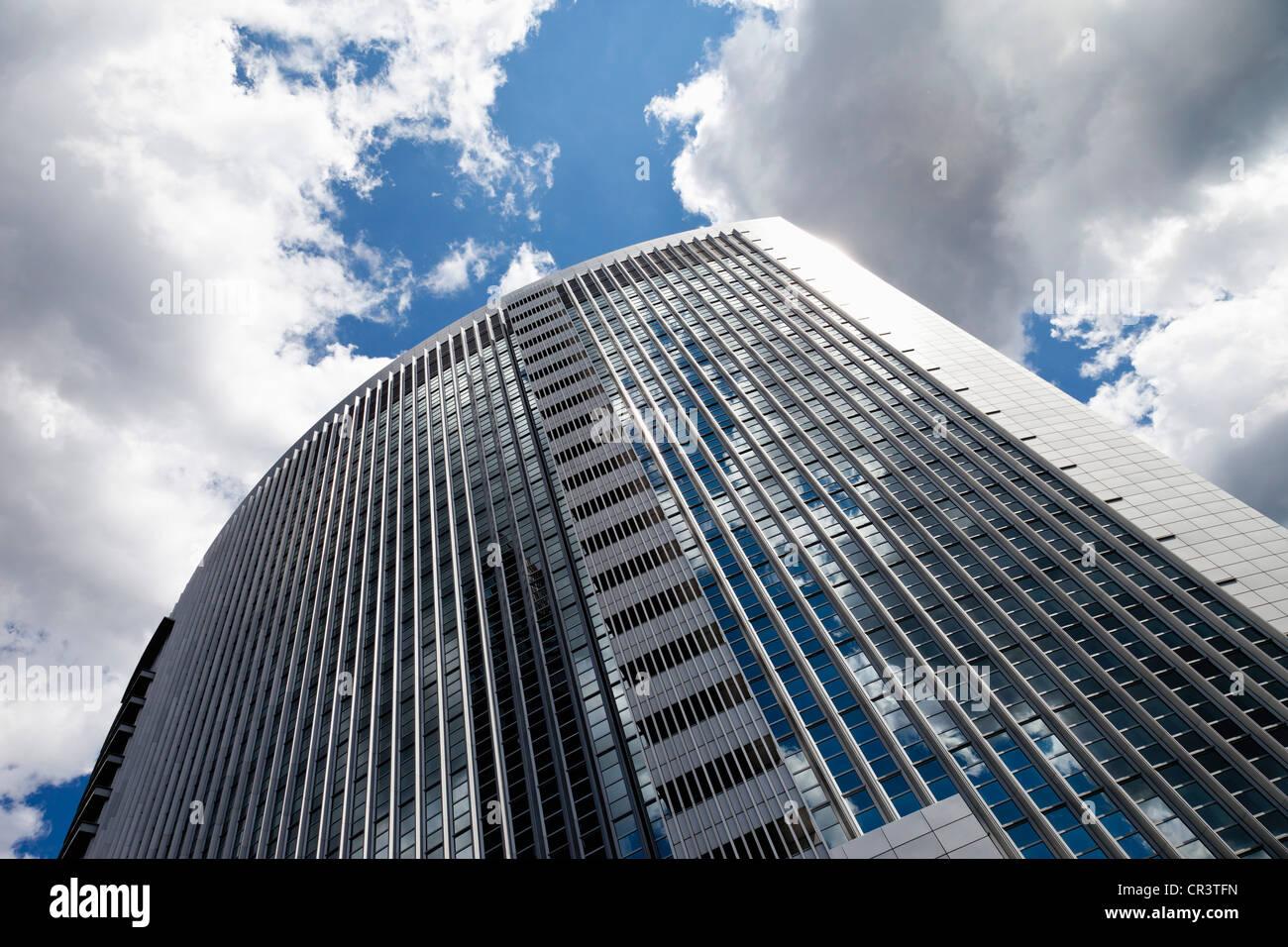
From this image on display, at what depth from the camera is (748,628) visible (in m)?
40.2

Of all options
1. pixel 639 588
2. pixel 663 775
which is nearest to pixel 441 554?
pixel 639 588

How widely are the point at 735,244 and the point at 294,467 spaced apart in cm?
7249

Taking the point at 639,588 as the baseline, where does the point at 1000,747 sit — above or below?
below

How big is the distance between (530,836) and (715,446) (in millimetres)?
31908

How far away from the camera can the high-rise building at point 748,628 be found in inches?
1181

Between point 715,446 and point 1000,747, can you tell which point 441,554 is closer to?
point 715,446

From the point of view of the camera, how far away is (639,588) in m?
46.0

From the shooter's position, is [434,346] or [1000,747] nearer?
[1000,747]

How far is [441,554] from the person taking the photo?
6397 centimetres

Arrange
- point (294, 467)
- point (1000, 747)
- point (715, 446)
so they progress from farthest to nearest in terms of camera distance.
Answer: point (294, 467) → point (715, 446) → point (1000, 747)

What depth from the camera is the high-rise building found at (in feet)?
98.4
